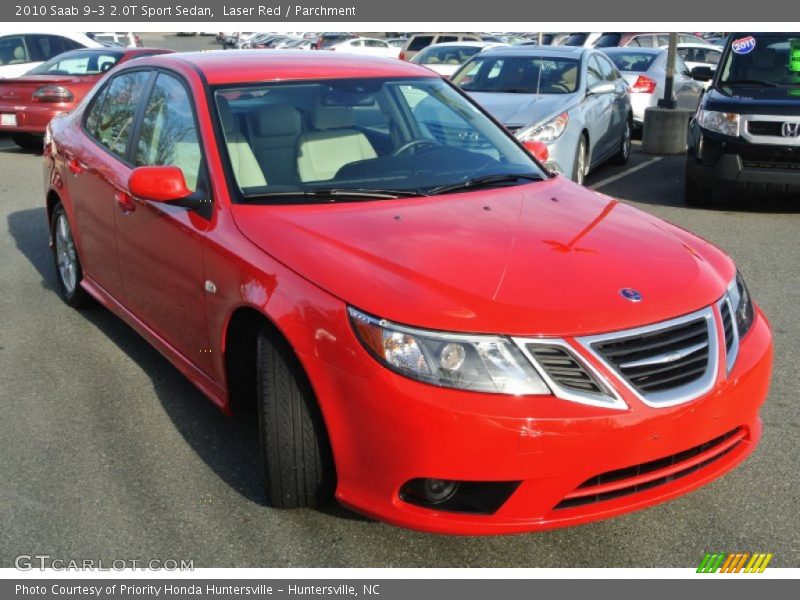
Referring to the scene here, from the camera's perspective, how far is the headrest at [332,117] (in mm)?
4367

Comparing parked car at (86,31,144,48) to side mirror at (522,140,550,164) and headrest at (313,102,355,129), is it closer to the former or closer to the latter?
side mirror at (522,140,550,164)

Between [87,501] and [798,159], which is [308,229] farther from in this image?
[798,159]

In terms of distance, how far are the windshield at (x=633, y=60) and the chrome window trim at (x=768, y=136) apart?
5.96m

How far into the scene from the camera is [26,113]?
12.8m

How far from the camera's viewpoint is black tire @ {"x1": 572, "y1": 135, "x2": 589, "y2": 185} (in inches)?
381

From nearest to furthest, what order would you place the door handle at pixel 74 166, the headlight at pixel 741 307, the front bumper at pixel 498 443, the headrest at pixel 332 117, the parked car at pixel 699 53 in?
the front bumper at pixel 498 443, the headlight at pixel 741 307, the headrest at pixel 332 117, the door handle at pixel 74 166, the parked car at pixel 699 53

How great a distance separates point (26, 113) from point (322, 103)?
31.9 ft

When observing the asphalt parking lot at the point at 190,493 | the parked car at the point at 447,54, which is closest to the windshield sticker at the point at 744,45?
the asphalt parking lot at the point at 190,493

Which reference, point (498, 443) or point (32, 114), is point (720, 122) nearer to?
point (498, 443)

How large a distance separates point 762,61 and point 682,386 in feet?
24.0

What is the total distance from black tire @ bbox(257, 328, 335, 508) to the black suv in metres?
6.69

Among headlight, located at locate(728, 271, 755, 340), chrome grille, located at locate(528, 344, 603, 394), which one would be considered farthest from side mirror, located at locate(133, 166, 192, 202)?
headlight, located at locate(728, 271, 755, 340)

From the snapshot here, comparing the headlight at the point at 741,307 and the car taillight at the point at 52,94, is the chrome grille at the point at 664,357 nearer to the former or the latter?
the headlight at the point at 741,307

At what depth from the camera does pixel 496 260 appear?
3357 millimetres
